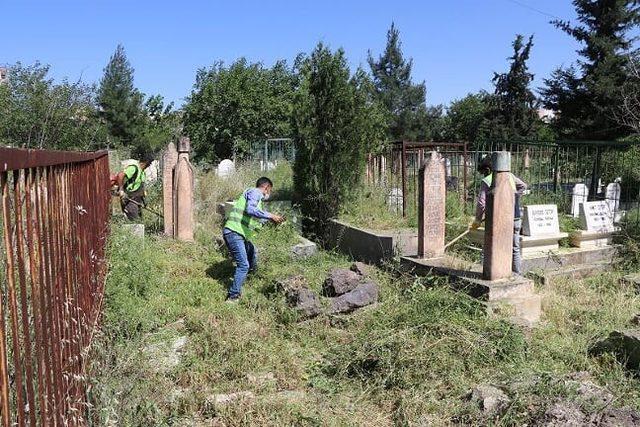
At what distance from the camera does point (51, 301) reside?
2086 millimetres

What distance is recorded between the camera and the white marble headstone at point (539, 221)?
28.7ft

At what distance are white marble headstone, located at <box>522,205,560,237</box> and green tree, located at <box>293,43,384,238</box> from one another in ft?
9.84

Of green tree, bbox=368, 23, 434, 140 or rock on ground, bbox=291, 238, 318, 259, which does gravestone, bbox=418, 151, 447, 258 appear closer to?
rock on ground, bbox=291, 238, 318, 259

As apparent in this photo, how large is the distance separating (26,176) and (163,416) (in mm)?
2392

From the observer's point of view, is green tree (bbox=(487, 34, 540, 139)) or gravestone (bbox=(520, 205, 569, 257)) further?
green tree (bbox=(487, 34, 540, 139))

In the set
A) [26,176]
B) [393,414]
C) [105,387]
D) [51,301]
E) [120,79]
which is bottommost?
[393,414]

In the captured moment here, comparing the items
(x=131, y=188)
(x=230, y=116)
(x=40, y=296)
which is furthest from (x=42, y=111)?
(x=40, y=296)

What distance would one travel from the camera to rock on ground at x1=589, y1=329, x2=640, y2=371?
4.76 meters

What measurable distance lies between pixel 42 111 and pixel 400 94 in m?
33.5

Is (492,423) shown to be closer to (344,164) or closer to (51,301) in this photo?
(51,301)

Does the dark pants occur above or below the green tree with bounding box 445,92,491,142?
below

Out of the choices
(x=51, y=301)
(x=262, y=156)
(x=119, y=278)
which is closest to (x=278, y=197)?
(x=119, y=278)

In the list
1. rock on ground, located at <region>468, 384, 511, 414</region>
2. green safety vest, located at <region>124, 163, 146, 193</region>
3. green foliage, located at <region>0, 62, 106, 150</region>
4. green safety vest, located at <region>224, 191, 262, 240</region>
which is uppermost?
green foliage, located at <region>0, 62, 106, 150</region>

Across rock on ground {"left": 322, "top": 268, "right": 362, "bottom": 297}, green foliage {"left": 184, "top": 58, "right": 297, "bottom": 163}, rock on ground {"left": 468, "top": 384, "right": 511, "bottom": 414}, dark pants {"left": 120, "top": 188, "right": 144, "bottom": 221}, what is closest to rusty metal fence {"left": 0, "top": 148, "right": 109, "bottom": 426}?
rock on ground {"left": 468, "top": 384, "right": 511, "bottom": 414}
